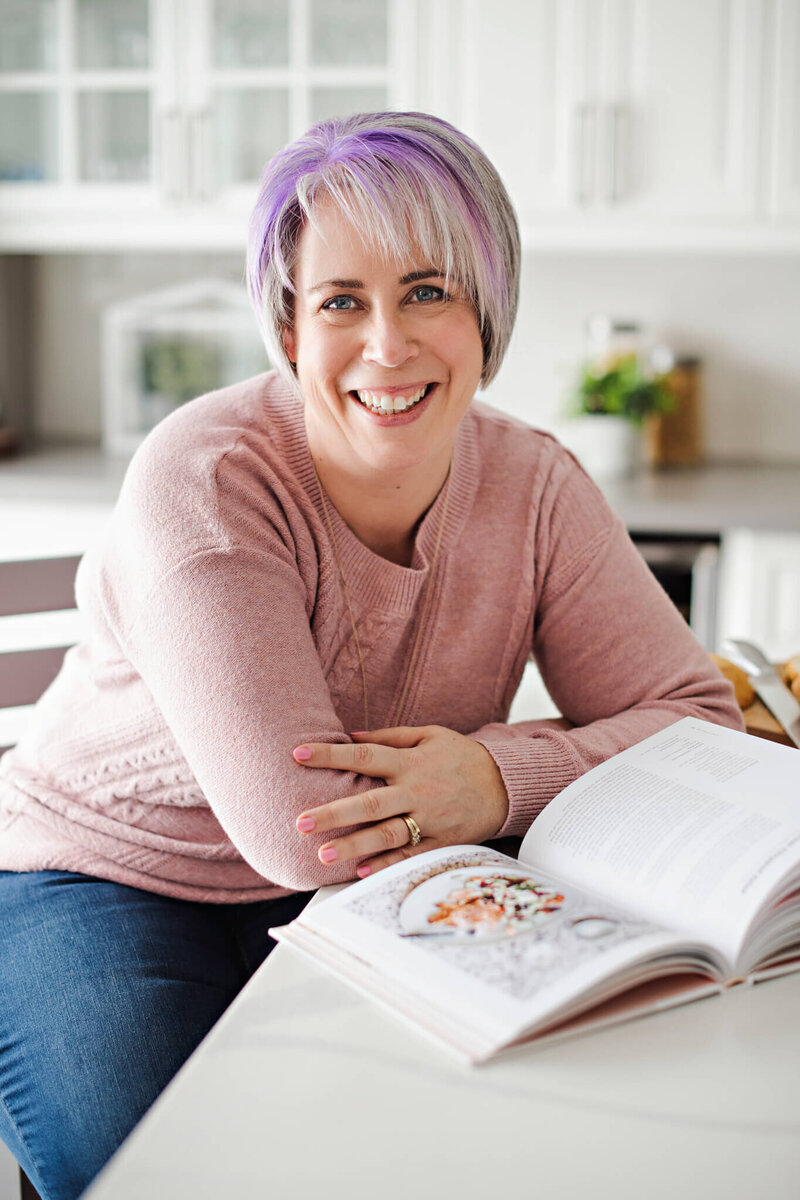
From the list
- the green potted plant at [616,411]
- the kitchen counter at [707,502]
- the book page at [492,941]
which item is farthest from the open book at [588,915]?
the green potted plant at [616,411]

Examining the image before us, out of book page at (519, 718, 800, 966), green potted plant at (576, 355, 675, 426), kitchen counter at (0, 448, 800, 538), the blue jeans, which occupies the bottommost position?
the blue jeans

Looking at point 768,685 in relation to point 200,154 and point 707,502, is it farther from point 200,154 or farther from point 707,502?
point 200,154

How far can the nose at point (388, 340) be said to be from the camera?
109cm

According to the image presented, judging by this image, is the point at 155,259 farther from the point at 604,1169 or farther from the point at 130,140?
the point at 604,1169

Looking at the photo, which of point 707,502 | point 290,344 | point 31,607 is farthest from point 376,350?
point 707,502

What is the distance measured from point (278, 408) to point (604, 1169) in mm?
844

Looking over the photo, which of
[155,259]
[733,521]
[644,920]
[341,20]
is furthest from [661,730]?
[155,259]

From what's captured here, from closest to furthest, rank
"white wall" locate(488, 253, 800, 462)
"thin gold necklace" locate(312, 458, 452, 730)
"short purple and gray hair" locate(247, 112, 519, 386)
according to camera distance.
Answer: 1. "short purple and gray hair" locate(247, 112, 519, 386)
2. "thin gold necklace" locate(312, 458, 452, 730)
3. "white wall" locate(488, 253, 800, 462)

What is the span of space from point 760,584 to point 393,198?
5.19 feet

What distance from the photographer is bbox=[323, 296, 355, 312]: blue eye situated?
1.10 m

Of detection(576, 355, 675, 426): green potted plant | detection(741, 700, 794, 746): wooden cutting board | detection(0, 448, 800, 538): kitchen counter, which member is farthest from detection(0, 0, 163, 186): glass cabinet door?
detection(741, 700, 794, 746): wooden cutting board

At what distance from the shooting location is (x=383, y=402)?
1.13 meters

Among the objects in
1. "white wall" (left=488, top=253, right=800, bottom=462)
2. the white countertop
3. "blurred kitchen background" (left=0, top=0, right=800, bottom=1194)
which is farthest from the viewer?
"white wall" (left=488, top=253, right=800, bottom=462)

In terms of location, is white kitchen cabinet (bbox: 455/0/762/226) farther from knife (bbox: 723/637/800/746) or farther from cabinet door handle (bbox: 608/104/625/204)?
knife (bbox: 723/637/800/746)
